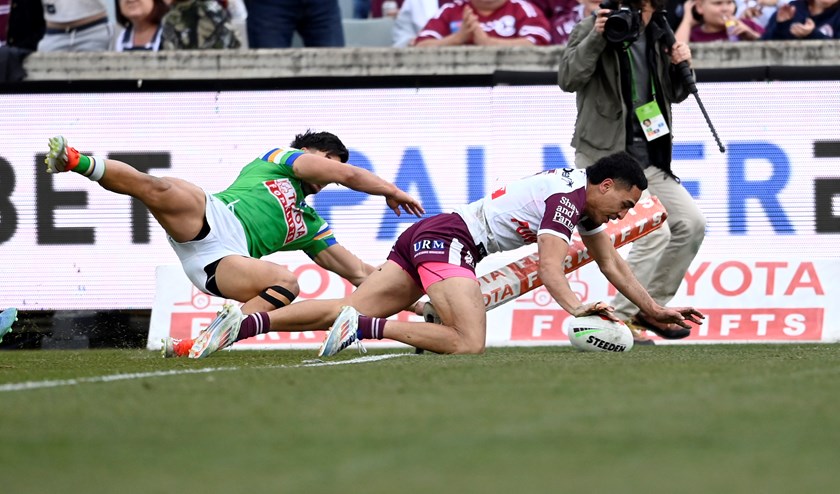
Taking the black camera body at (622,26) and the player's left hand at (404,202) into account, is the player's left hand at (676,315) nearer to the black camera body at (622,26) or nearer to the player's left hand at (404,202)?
the player's left hand at (404,202)

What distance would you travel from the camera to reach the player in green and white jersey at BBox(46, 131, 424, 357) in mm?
6891

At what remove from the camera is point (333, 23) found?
11055 mm

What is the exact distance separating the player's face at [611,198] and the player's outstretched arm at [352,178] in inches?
35.9

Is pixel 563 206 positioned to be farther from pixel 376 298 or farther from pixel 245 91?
pixel 245 91

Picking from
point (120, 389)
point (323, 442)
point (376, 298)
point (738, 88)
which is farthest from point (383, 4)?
point (323, 442)

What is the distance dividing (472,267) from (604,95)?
164 centimetres

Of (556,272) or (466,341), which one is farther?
(466,341)

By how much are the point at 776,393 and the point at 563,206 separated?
8.30 feet

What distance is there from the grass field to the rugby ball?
1.26m

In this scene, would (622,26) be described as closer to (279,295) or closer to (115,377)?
(279,295)

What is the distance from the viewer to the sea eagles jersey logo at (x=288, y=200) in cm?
763

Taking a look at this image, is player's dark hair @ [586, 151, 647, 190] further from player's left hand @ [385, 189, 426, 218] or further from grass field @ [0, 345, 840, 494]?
grass field @ [0, 345, 840, 494]

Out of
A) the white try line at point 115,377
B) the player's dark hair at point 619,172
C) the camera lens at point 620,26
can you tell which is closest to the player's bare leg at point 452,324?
the white try line at point 115,377

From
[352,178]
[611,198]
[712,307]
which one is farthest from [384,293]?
[712,307]
